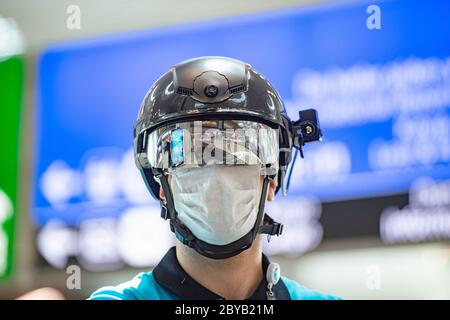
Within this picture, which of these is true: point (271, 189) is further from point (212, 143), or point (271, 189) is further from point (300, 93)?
point (300, 93)

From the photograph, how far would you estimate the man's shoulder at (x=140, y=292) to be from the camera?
84.7 inches

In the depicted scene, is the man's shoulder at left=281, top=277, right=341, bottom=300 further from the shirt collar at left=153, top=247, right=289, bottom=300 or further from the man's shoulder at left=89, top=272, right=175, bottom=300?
the man's shoulder at left=89, top=272, right=175, bottom=300

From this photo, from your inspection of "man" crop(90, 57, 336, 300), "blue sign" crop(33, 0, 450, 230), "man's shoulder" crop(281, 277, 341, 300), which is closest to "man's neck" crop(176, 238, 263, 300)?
"man" crop(90, 57, 336, 300)

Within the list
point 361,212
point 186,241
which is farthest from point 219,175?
point 361,212

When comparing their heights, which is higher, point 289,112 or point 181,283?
point 289,112

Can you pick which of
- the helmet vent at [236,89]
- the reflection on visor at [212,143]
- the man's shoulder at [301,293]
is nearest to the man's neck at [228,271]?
the man's shoulder at [301,293]

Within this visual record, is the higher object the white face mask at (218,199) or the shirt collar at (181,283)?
the white face mask at (218,199)

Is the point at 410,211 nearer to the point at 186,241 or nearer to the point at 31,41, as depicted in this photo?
the point at 186,241

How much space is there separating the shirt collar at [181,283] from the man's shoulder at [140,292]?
0.05 ft

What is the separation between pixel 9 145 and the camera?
2.75 metres

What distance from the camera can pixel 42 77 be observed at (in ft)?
9.19

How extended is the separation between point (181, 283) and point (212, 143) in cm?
35

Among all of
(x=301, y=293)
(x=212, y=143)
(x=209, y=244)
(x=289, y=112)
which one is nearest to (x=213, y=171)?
(x=212, y=143)

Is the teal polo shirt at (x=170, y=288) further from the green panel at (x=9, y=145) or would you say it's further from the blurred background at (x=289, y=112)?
the green panel at (x=9, y=145)
